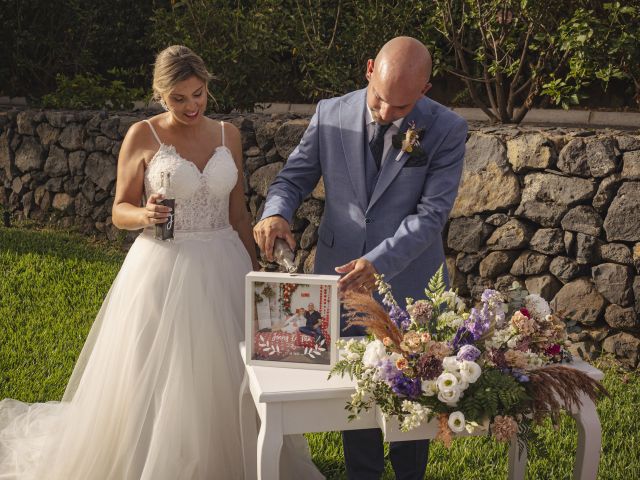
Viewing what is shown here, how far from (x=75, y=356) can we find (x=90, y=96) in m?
4.73

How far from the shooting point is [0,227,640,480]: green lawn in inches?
176

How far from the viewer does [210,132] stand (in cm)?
435

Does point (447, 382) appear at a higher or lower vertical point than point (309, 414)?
higher

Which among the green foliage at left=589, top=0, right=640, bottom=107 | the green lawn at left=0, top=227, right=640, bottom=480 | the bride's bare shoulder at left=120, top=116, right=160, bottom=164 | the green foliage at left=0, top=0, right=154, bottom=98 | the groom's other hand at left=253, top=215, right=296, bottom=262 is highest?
the green foliage at left=0, top=0, right=154, bottom=98

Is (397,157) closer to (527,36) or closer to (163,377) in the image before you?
(163,377)

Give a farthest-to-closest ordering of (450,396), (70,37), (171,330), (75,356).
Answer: (70,37)
(75,356)
(171,330)
(450,396)

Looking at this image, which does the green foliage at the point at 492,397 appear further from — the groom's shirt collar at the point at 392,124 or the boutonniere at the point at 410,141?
the groom's shirt collar at the point at 392,124

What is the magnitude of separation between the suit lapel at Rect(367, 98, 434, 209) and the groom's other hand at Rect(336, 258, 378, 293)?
1.62ft

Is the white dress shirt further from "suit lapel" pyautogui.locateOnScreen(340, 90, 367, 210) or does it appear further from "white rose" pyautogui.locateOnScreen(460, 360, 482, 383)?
"white rose" pyautogui.locateOnScreen(460, 360, 482, 383)

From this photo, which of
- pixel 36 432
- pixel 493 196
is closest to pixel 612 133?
pixel 493 196

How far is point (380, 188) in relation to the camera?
360cm

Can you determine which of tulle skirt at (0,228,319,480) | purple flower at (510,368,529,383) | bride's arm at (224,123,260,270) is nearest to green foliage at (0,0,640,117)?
bride's arm at (224,123,260,270)

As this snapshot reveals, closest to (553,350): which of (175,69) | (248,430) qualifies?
(248,430)

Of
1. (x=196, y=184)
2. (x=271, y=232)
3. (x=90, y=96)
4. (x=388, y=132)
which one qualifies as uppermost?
(x=90, y=96)
